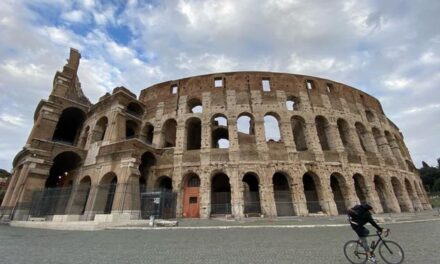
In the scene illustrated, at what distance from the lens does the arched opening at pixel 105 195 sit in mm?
14266

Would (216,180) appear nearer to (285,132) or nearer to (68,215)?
(285,132)

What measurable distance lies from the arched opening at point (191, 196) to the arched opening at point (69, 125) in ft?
45.5

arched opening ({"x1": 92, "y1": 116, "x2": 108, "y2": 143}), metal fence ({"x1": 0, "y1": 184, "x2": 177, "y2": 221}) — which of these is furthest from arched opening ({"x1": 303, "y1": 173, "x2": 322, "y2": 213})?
arched opening ({"x1": 92, "y1": 116, "x2": 108, "y2": 143})

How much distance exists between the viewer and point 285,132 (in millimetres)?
17469

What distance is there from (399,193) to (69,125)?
33.5 m

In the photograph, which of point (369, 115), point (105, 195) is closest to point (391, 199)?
point (369, 115)

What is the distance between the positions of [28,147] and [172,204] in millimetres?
12246

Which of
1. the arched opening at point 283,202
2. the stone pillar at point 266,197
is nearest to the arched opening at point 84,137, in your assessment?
the stone pillar at point 266,197

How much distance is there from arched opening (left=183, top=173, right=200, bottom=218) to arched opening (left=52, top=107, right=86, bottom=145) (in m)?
13.9

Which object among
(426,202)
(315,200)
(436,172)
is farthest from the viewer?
(436,172)

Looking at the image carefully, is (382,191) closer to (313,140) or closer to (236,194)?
(313,140)

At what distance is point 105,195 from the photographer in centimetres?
1481

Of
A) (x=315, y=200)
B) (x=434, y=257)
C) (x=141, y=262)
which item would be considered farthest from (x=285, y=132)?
(x=141, y=262)

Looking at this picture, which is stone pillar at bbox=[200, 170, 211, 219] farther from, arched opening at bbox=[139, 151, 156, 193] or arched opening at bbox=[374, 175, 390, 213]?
arched opening at bbox=[374, 175, 390, 213]
